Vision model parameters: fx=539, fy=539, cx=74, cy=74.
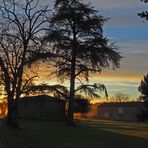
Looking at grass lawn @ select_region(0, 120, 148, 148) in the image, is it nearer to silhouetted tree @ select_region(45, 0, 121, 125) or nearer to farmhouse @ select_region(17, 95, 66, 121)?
silhouetted tree @ select_region(45, 0, 121, 125)

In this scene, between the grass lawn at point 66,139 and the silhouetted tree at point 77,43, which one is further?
the silhouetted tree at point 77,43

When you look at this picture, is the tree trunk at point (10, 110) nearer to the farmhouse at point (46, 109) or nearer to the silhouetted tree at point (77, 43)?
the silhouetted tree at point (77, 43)

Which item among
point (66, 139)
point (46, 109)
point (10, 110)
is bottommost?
point (66, 139)

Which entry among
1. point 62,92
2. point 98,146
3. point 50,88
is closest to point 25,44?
point 50,88

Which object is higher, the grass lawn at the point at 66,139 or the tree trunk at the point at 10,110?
the tree trunk at the point at 10,110

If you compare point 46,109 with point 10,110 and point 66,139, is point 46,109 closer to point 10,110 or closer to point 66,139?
point 10,110

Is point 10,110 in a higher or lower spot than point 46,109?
lower

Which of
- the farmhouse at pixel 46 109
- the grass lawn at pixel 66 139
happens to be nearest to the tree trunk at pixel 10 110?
the grass lawn at pixel 66 139

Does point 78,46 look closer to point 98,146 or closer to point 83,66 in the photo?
point 83,66

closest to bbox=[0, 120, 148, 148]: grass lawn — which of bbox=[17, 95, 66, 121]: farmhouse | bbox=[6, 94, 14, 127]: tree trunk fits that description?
bbox=[6, 94, 14, 127]: tree trunk

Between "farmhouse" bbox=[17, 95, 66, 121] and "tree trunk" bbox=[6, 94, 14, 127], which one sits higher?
"farmhouse" bbox=[17, 95, 66, 121]

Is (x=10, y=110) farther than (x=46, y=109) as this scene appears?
No

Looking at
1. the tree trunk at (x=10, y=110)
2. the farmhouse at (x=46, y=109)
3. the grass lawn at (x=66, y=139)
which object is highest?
the farmhouse at (x=46, y=109)

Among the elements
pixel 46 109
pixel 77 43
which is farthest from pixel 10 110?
pixel 46 109
